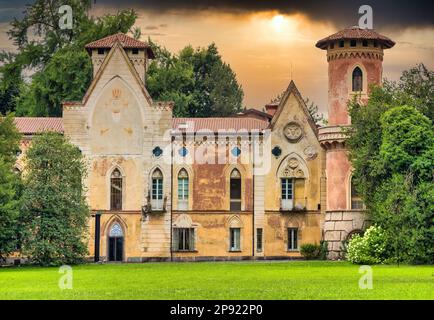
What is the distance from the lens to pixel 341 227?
72.1 m

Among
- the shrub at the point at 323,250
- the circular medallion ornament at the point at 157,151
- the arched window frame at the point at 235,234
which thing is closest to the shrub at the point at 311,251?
the shrub at the point at 323,250

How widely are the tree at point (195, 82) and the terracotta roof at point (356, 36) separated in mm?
20125

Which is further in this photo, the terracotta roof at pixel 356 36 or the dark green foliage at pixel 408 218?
the terracotta roof at pixel 356 36

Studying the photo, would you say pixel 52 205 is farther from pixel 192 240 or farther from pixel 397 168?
pixel 397 168

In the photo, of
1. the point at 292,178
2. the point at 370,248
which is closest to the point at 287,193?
the point at 292,178

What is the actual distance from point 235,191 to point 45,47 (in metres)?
26.0

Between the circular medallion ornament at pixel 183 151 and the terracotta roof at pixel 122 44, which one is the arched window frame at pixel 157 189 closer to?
the circular medallion ornament at pixel 183 151

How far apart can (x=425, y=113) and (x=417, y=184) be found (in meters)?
7.51

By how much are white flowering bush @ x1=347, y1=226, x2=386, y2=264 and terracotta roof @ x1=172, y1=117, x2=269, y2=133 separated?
476 inches

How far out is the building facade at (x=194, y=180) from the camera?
7456 centimetres
